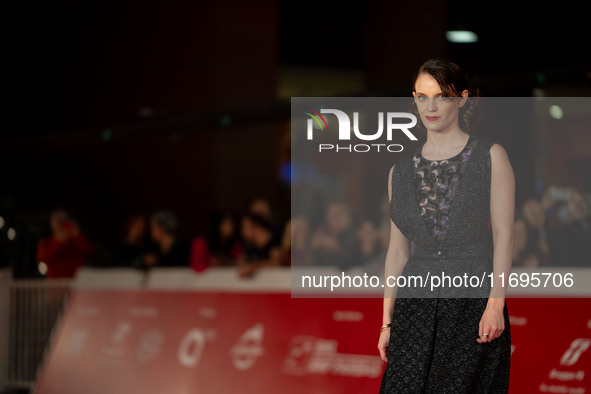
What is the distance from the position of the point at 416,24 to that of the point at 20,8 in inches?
372

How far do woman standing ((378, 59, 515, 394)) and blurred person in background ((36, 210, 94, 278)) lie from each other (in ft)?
25.5

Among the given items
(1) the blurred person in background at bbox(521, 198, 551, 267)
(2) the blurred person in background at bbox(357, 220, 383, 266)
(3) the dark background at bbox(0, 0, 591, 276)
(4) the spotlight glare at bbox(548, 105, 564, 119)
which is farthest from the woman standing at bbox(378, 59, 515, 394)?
(3) the dark background at bbox(0, 0, 591, 276)

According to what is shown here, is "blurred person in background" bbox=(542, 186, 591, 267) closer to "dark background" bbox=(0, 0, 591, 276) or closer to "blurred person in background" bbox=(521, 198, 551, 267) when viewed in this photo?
"blurred person in background" bbox=(521, 198, 551, 267)

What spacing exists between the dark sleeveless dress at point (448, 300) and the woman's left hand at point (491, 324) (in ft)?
0.11

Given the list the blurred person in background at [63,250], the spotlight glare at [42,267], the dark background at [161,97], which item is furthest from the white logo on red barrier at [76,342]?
the dark background at [161,97]

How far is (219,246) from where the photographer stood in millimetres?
10422

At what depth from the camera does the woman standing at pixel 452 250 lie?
3559mm

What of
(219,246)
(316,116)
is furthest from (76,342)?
(316,116)

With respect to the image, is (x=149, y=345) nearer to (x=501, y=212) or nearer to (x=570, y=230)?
(x=570, y=230)

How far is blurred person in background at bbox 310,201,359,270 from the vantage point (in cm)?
638

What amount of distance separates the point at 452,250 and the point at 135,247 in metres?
7.38

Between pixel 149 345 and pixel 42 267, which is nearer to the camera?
pixel 149 345

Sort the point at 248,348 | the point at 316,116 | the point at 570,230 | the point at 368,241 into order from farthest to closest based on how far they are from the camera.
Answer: the point at 248,348 → the point at 368,241 → the point at 570,230 → the point at 316,116

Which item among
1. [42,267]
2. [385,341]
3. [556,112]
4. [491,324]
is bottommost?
[42,267]
